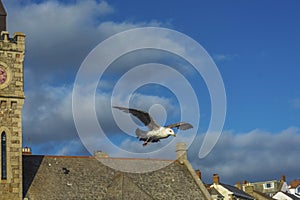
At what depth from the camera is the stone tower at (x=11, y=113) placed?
55.5 metres

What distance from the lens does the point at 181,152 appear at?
7156 centimetres

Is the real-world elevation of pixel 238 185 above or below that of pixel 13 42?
above

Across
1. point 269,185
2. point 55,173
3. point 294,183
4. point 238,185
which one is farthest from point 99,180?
point 294,183

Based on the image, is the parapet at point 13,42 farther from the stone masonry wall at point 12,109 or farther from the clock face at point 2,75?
the clock face at point 2,75

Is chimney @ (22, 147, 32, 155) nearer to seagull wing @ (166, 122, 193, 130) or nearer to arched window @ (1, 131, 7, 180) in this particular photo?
arched window @ (1, 131, 7, 180)

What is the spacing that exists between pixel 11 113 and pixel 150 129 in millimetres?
32768

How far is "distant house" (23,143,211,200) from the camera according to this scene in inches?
2334

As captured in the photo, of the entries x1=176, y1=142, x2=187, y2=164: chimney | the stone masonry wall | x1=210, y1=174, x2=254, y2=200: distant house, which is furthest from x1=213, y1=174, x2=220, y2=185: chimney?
the stone masonry wall

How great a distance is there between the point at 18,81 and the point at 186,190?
20863 mm

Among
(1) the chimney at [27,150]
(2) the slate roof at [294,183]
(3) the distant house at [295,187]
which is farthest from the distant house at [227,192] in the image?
(2) the slate roof at [294,183]

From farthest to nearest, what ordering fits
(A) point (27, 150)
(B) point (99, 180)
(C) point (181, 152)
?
(C) point (181, 152) → (A) point (27, 150) → (B) point (99, 180)

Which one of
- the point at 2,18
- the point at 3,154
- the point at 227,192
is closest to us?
the point at 3,154

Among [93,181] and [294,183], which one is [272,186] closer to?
[294,183]

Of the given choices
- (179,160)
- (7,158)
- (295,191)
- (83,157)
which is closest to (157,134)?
(7,158)
